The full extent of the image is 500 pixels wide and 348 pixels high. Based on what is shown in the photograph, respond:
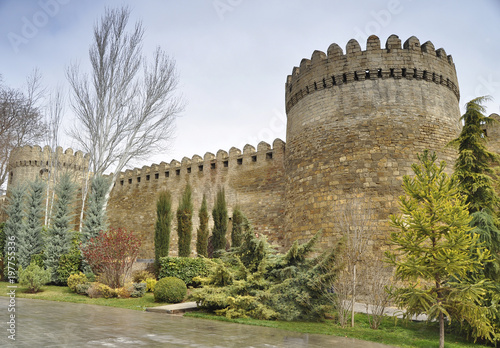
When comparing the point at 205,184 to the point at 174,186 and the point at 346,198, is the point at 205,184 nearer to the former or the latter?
the point at 174,186

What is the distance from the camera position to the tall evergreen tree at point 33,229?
15656mm

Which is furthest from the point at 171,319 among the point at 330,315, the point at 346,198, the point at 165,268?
the point at 346,198

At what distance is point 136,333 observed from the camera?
6.31 m

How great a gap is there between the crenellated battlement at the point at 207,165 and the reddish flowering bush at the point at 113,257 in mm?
8645

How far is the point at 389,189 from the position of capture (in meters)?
12.7

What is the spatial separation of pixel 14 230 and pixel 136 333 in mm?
13204

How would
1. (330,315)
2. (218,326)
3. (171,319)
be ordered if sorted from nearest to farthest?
(218,326) → (171,319) → (330,315)

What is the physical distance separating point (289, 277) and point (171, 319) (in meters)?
3.11

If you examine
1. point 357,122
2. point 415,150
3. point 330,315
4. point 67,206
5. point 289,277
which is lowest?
point 330,315

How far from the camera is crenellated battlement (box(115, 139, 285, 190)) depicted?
20.0 meters

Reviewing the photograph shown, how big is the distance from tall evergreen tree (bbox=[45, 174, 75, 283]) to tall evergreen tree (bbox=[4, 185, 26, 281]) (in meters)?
1.38

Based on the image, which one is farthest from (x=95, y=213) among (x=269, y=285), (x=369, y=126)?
(x=369, y=126)

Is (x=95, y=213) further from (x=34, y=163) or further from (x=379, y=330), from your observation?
(x=34, y=163)

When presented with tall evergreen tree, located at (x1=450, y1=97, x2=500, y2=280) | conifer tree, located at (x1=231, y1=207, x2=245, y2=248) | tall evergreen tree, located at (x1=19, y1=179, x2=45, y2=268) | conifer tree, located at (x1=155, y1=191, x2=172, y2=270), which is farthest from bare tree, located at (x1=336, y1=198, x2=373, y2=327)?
tall evergreen tree, located at (x1=19, y1=179, x2=45, y2=268)
